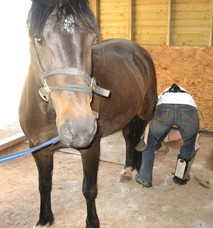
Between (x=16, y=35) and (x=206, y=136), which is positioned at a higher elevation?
(x=16, y=35)

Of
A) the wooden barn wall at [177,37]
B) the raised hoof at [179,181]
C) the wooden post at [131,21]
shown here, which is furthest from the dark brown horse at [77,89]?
the wooden post at [131,21]

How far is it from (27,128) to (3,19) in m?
3.33

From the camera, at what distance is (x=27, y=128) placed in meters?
1.91

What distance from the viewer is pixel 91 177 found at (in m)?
2.02

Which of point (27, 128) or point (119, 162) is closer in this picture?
point (27, 128)

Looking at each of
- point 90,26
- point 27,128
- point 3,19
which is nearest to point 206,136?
point 27,128

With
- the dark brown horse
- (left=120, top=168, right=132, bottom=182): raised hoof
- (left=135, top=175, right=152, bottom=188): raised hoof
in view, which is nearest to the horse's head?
the dark brown horse

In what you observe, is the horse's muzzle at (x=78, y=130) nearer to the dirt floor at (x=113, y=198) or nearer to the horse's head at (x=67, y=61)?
the horse's head at (x=67, y=61)

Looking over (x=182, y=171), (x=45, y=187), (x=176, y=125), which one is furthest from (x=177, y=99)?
(x=45, y=187)

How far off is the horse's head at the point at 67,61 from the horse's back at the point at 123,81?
675 millimetres

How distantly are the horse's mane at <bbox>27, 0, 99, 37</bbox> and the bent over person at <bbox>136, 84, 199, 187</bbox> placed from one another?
1450mm

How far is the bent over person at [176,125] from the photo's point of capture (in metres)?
2.57

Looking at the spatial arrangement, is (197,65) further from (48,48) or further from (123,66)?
(48,48)

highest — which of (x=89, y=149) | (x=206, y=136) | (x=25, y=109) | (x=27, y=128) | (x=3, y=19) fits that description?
(x=3, y=19)
